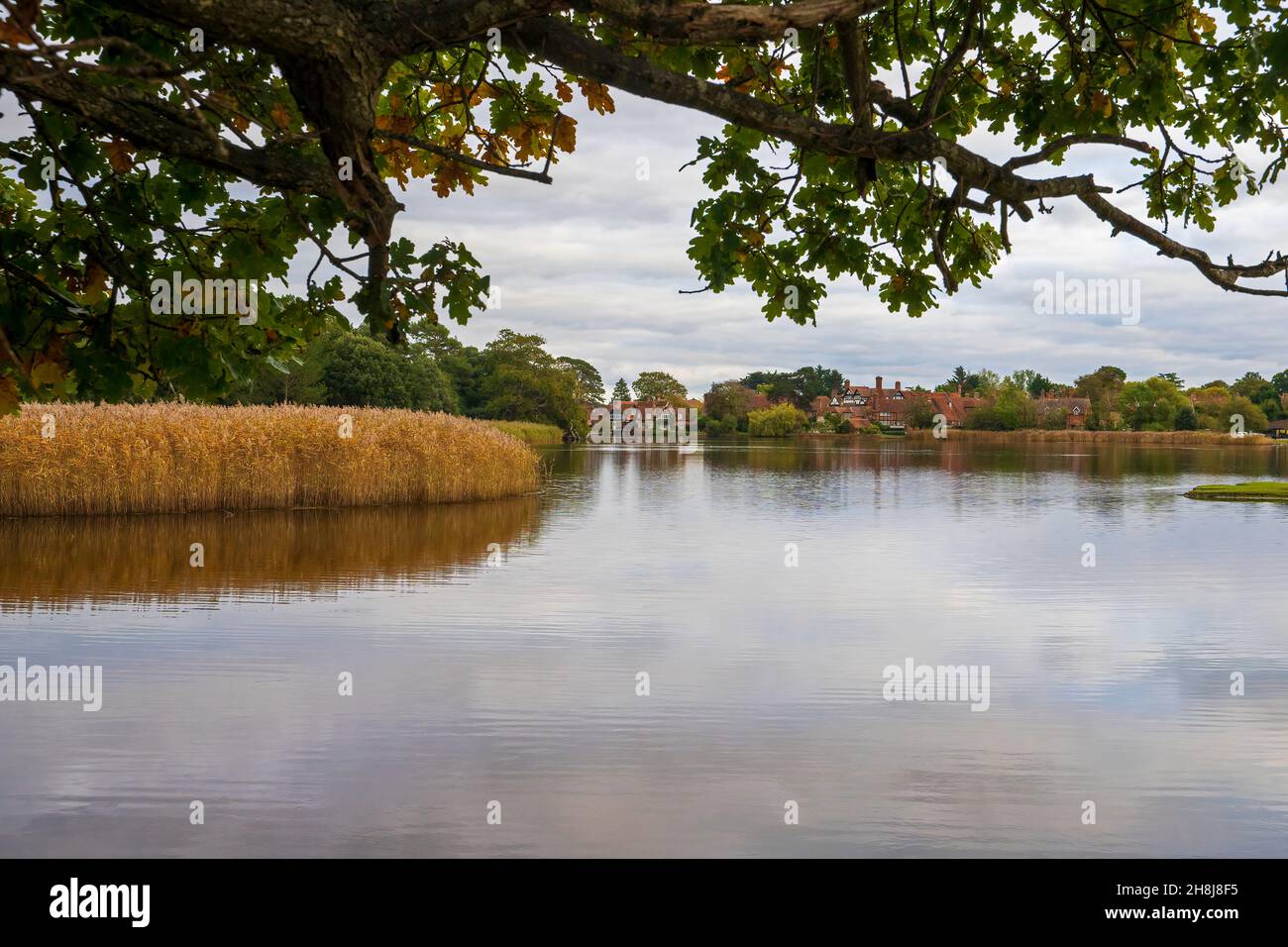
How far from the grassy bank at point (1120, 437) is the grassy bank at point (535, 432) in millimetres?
56134

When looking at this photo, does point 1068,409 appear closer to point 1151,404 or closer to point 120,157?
point 1151,404

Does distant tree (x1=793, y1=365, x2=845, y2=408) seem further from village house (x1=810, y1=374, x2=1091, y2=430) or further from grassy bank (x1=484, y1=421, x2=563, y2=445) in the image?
grassy bank (x1=484, y1=421, x2=563, y2=445)

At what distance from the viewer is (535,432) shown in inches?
3157

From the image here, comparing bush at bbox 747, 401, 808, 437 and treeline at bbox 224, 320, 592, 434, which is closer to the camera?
treeline at bbox 224, 320, 592, 434

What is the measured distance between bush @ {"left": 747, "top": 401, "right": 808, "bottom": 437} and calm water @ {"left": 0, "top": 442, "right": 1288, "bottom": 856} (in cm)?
11306

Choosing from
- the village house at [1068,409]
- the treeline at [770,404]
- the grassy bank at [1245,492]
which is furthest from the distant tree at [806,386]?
the grassy bank at [1245,492]

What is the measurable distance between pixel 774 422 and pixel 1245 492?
101160mm

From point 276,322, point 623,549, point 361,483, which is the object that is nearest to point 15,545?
point 361,483

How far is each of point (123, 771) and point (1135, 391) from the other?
142m

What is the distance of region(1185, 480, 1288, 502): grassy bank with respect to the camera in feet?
105

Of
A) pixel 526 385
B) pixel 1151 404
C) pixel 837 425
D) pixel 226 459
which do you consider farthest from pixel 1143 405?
pixel 226 459

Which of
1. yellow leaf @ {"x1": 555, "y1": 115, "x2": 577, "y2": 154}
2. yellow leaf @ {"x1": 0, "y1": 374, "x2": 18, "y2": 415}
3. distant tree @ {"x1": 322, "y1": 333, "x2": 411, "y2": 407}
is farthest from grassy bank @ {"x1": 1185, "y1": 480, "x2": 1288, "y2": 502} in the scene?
distant tree @ {"x1": 322, "y1": 333, "x2": 411, "y2": 407}

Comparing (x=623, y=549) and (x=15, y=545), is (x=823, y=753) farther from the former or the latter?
(x=15, y=545)
